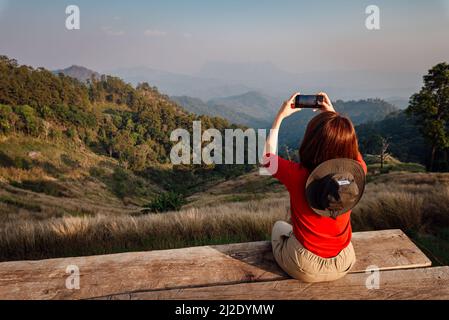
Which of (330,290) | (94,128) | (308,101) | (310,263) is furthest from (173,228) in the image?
(94,128)

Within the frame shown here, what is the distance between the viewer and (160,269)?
274cm

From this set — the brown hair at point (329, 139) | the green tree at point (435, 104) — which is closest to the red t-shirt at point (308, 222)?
the brown hair at point (329, 139)

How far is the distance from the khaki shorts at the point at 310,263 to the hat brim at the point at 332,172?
0.41 meters

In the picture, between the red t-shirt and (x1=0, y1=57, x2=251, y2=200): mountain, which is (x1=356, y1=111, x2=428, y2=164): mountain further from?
the red t-shirt

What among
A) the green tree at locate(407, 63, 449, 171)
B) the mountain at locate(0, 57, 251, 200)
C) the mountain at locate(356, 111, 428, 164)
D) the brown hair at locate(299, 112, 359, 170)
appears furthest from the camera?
the mountain at locate(356, 111, 428, 164)

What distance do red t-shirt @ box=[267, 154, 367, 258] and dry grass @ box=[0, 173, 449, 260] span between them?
79.4 inches

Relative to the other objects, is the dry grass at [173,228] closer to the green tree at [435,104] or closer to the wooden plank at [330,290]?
the wooden plank at [330,290]

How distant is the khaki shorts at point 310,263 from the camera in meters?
2.56

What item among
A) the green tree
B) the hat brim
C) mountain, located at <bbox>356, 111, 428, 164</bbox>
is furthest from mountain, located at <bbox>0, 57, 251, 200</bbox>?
the hat brim

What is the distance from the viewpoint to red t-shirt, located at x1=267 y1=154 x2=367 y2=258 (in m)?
2.54

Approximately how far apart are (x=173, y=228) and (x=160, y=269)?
2035mm

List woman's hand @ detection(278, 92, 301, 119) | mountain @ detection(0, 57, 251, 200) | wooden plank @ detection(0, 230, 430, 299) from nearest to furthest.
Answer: wooden plank @ detection(0, 230, 430, 299)
woman's hand @ detection(278, 92, 301, 119)
mountain @ detection(0, 57, 251, 200)

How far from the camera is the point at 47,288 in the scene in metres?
2.53
